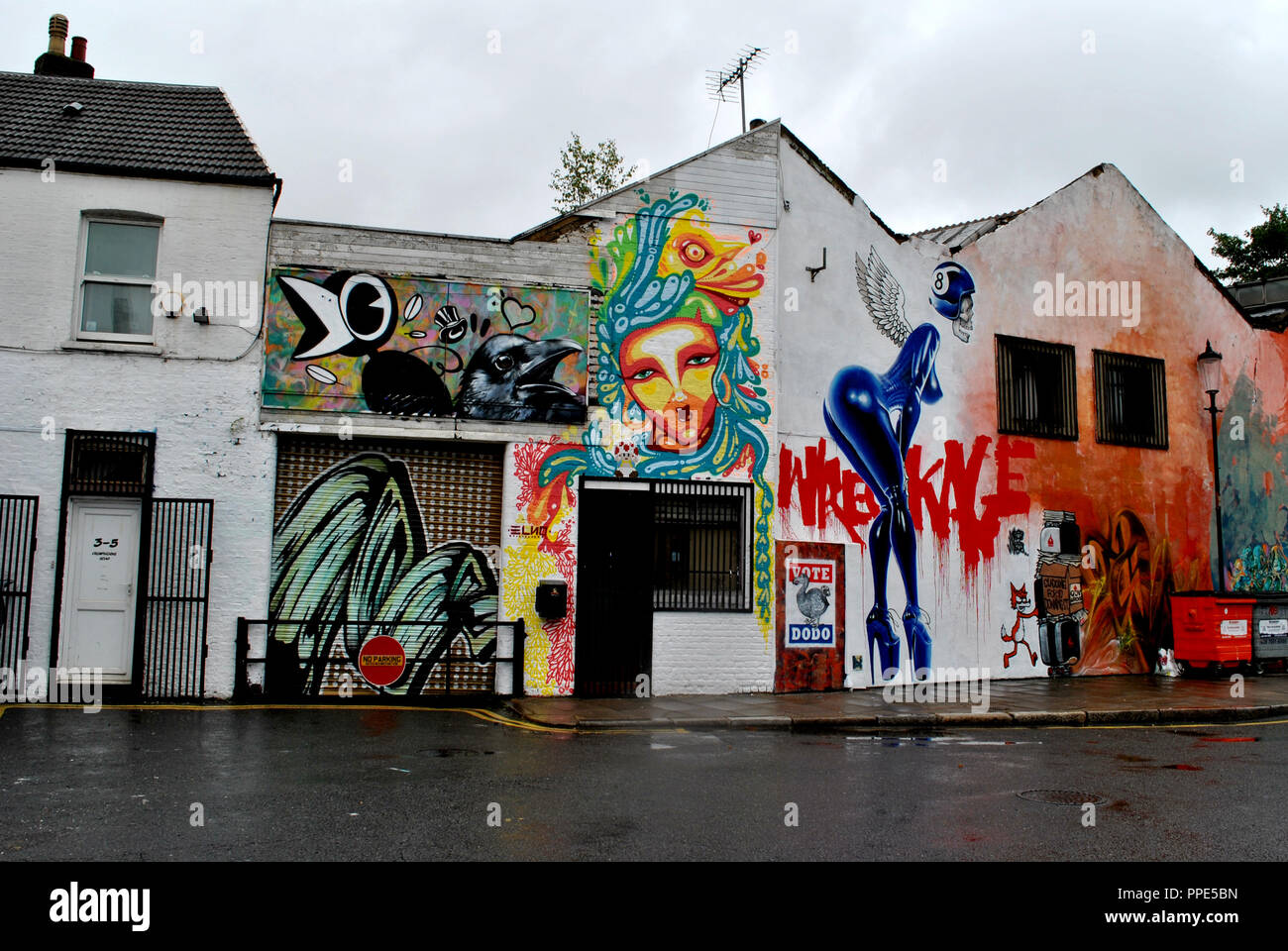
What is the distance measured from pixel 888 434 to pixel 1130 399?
563cm

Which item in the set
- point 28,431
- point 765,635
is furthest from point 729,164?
point 28,431

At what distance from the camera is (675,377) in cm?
1482

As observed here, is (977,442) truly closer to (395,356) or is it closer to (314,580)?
(395,356)

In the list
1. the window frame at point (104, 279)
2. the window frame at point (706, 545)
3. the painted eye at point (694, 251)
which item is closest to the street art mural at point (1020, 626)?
the window frame at point (706, 545)

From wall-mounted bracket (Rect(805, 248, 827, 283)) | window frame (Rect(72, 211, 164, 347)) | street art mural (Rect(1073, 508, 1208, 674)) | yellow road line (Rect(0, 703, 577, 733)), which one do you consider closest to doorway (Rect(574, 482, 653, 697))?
yellow road line (Rect(0, 703, 577, 733))

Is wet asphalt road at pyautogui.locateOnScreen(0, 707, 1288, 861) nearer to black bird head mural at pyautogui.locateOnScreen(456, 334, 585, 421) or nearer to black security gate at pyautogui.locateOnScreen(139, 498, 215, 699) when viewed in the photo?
black security gate at pyautogui.locateOnScreen(139, 498, 215, 699)

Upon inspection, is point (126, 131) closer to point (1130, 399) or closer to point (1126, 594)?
point (1130, 399)

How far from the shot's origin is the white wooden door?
13.0 meters

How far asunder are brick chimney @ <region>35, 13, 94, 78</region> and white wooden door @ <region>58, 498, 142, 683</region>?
24.7 ft

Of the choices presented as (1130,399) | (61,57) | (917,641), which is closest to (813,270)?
(917,641)

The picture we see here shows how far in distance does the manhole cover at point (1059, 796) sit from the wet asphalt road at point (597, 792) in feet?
0.31

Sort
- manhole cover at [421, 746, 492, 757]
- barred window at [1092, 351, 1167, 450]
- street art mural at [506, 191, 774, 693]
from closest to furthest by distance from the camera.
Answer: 1. manhole cover at [421, 746, 492, 757]
2. street art mural at [506, 191, 774, 693]
3. barred window at [1092, 351, 1167, 450]

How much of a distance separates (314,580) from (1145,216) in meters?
15.3

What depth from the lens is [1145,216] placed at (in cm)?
1903
